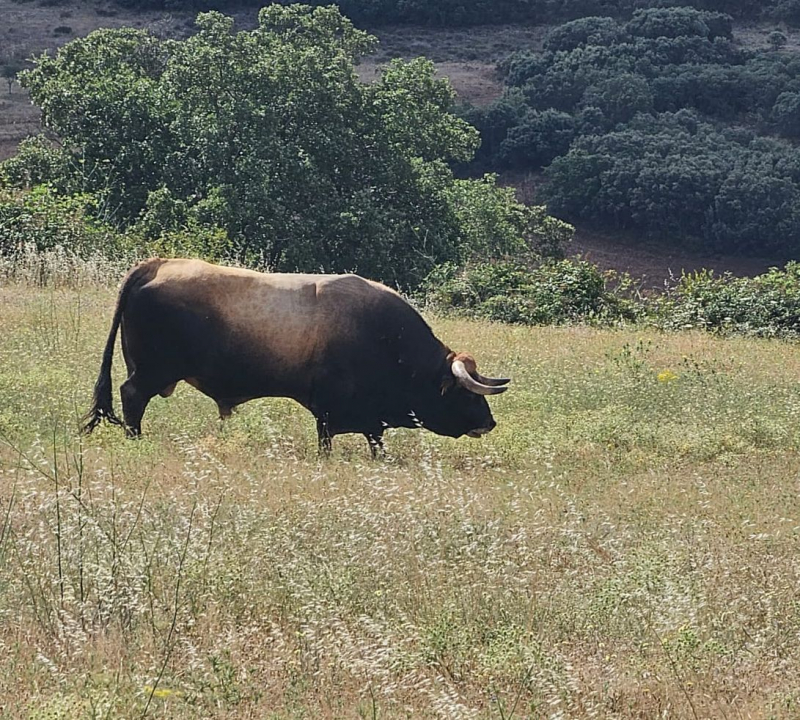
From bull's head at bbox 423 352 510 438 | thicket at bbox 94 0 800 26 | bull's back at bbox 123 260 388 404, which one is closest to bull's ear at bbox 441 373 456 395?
bull's head at bbox 423 352 510 438

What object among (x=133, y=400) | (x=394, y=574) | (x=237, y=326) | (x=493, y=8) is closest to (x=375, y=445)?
(x=237, y=326)

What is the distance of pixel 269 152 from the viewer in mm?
29344

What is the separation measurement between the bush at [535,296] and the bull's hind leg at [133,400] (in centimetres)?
1150

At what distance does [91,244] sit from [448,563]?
1527cm

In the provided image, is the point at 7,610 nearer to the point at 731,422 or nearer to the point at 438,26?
the point at 731,422

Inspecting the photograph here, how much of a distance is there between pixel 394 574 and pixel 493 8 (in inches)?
3313

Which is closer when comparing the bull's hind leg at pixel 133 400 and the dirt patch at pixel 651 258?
the bull's hind leg at pixel 133 400

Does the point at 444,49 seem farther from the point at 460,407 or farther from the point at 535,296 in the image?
the point at 460,407

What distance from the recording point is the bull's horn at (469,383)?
11.3 metres

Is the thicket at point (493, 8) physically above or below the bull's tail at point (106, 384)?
below

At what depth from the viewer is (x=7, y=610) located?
610 centimetres

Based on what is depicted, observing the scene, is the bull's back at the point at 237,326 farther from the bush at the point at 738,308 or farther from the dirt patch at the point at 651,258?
the dirt patch at the point at 651,258

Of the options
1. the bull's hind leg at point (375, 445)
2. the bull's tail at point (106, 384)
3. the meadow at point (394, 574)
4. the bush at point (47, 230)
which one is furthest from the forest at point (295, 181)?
the meadow at point (394, 574)

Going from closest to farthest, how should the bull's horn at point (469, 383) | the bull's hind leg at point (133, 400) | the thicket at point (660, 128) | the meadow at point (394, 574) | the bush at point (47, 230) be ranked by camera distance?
the meadow at point (394, 574)
the bull's hind leg at point (133, 400)
the bull's horn at point (469, 383)
the bush at point (47, 230)
the thicket at point (660, 128)
